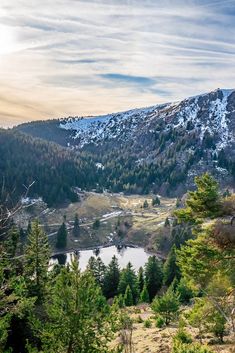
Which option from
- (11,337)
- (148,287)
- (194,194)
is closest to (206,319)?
(194,194)

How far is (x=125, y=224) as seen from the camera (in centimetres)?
19325

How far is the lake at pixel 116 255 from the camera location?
144m

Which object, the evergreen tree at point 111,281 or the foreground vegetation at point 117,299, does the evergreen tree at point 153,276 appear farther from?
the foreground vegetation at point 117,299

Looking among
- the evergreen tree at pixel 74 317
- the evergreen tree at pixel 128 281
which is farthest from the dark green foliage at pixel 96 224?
the evergreen tree at pixel 74 317

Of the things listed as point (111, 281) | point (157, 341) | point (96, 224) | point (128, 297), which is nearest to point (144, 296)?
point (128, 297)

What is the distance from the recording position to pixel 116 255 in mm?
157875

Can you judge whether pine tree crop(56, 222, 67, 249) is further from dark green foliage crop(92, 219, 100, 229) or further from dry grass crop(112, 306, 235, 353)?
dry grass crop(112, 306, 235, 353)

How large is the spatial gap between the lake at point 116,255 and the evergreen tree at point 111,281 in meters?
54.4

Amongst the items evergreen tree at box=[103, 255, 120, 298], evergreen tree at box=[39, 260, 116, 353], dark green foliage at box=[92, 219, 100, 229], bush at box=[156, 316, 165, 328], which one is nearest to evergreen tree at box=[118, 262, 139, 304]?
evergreen tree at box=[103, 255, 120, 298]

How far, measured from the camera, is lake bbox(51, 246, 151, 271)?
144000 mm

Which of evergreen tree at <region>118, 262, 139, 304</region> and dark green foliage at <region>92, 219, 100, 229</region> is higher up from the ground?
evergreen tree at <region>118, 262, 139, 304</region>

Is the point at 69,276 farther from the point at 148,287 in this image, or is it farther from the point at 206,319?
the point at 148,287

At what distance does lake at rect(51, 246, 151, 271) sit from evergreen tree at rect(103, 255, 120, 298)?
2142 inches

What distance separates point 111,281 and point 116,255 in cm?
7385
